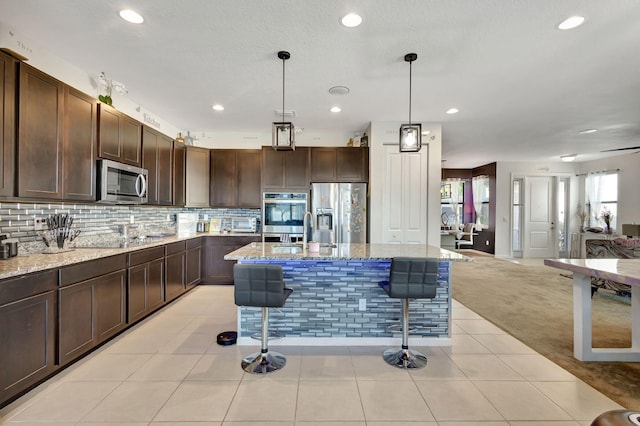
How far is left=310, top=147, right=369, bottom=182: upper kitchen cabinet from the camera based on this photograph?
496cm

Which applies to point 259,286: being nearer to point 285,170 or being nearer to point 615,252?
point 285,170

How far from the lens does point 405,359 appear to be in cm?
248

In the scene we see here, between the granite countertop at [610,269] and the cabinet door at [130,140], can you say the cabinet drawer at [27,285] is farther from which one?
the granite countertop at [610,269]

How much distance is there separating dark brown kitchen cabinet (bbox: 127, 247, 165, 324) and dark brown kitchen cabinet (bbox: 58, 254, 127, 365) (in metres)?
0.10

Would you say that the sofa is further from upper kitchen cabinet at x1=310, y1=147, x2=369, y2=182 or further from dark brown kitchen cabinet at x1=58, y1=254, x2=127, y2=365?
dark brown kitchen cabinet at x1=58, y1=254, x2=127, y2=365

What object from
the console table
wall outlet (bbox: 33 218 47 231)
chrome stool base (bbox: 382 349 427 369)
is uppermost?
wall outlet (bbox: 33 218 47 231)

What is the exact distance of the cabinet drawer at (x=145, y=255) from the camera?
309cm

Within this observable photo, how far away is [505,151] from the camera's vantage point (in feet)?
23.3

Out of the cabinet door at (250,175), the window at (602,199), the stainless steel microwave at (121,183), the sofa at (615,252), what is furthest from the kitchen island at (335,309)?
the window at (602,199)

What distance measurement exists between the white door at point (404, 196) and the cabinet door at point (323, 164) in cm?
86

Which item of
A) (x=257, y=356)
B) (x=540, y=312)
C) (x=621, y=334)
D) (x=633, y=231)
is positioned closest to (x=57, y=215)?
(x=257, y=356)

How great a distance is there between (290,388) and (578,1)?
3.38 m

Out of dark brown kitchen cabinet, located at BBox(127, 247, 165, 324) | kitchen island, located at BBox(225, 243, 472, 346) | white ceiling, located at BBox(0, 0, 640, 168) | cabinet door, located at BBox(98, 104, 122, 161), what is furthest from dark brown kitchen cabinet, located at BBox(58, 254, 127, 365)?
white ceiling, located at BBox(0, 0, 640, 168)

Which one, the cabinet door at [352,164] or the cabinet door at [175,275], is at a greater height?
the cabinet door at [352,164]
